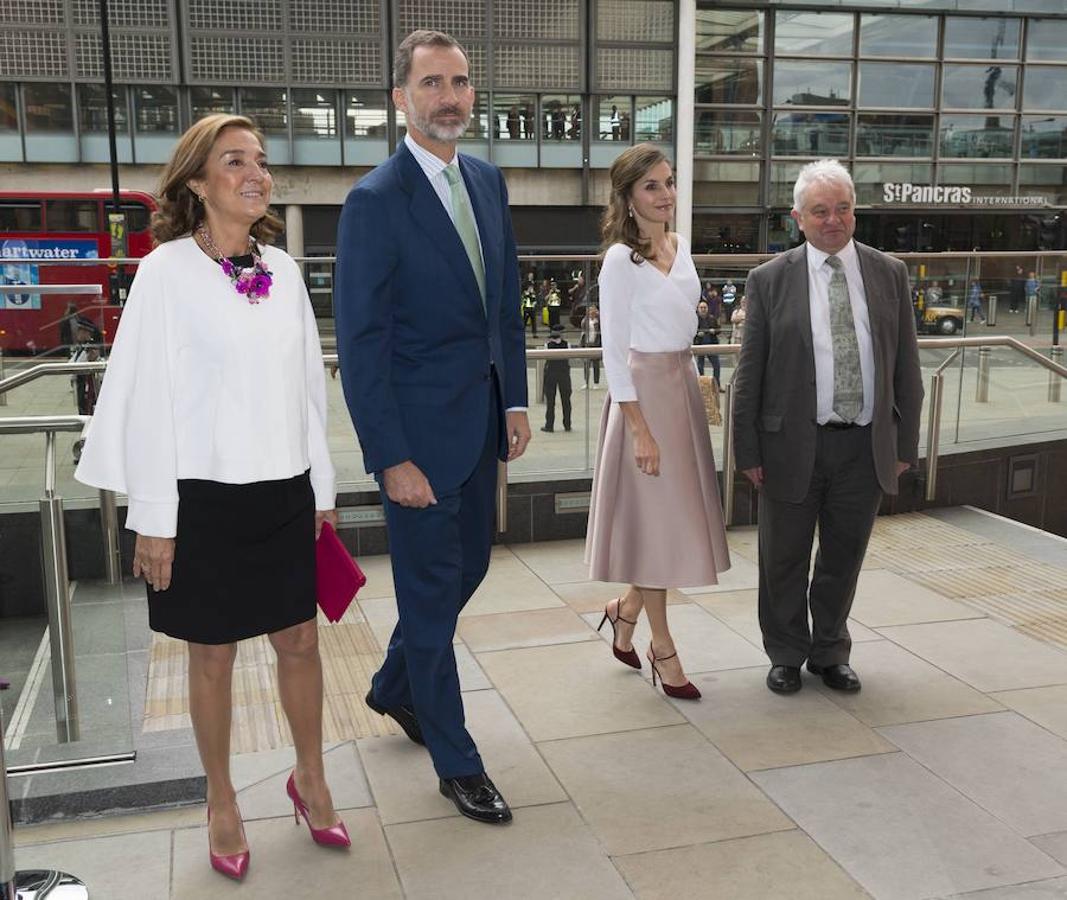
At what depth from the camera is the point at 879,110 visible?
3012cm

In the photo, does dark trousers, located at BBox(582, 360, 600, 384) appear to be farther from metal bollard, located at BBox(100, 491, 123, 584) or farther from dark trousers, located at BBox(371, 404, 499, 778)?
dark trousers, located at BBox(371, 404, 499, 778)

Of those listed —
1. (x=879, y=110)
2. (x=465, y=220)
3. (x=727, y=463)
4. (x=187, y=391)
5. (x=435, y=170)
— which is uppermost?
(x=879, y=110)

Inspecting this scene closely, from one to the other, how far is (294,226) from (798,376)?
26.0 metres

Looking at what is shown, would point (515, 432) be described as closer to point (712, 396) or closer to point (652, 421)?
point (652, 421)

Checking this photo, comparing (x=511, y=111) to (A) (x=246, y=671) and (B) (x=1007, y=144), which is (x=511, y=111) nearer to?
(B) (x=1007, y=144)

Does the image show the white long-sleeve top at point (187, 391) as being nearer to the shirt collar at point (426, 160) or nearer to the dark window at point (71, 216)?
the shirt collar at point (426, 160)

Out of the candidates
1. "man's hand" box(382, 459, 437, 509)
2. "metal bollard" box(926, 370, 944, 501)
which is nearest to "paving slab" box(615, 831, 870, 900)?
"man's hand" box(382, 459, 437, 509)

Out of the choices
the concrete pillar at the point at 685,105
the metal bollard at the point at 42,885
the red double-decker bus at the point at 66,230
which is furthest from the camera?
the concrete pillar at the point at 685,105

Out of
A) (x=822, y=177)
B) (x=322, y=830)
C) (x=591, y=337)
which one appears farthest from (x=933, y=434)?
(x=322, y=830)

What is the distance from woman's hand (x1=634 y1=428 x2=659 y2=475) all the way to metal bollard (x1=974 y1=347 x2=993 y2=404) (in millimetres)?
4290

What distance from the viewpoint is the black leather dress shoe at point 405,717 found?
3412 mm

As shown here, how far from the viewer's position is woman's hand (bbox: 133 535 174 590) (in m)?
2.48

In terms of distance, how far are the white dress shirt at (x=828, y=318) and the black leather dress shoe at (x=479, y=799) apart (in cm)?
166

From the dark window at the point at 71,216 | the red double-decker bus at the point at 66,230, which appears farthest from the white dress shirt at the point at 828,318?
the dark window at the point at 71,216
